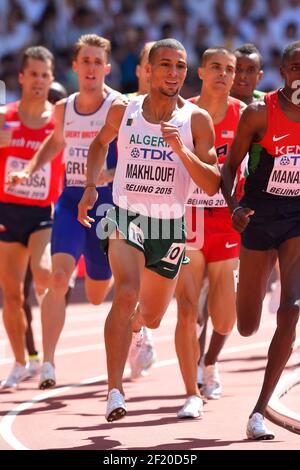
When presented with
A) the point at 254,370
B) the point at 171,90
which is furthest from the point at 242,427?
the point at 254,370

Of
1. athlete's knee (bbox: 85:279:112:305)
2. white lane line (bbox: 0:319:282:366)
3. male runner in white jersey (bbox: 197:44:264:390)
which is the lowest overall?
white lane line (bbox: 0:319:282:366)

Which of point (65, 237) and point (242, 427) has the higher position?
point (65, 237)

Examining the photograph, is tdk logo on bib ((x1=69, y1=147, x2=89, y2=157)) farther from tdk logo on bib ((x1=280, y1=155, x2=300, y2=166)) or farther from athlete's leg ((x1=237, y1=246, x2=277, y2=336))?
tdk logo on bib ((x1=280, y1=155, x2=300, y2=166))

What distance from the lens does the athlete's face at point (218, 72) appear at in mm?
10641

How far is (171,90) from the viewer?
9.11 m

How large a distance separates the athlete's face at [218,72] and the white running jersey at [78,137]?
113 centimetres

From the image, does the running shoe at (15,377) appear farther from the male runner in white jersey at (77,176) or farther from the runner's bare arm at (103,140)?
the runner's bare arm at (103,140)

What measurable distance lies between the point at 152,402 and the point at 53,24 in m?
10.9

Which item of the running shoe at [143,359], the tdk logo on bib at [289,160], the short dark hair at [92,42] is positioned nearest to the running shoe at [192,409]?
the running shoe at [143,359]

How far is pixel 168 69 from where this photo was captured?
9078 millimetres

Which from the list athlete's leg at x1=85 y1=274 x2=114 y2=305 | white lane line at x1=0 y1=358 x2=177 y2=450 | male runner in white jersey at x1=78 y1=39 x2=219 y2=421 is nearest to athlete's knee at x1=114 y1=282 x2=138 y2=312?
male runner in white jersey at x1=78 y1=39 x2=219 y2=421

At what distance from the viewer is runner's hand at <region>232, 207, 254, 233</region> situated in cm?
851

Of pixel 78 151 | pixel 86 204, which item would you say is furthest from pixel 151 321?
pixel 78 151
